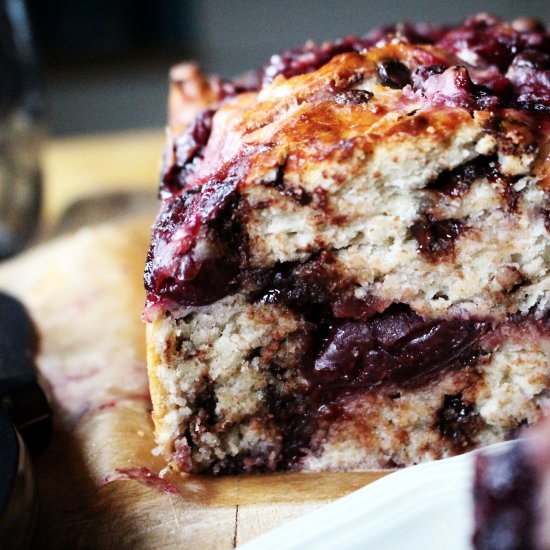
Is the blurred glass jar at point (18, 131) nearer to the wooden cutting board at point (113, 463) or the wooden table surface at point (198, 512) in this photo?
the wooden cutting board at point (113, 463)

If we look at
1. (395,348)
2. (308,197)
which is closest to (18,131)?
(308,197)

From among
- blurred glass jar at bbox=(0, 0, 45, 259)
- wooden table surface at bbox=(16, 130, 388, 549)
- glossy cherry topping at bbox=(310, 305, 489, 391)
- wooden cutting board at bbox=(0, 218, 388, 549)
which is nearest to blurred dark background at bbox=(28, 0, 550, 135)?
blurred glass jar at bbox=(0, 0, 45, 259)

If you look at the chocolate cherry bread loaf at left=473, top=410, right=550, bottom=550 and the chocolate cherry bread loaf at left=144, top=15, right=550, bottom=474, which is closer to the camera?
the chocolate cherry bread loaf at left=473, top=410, right=550, bottom=550

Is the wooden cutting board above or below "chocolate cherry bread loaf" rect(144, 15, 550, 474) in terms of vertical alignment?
below

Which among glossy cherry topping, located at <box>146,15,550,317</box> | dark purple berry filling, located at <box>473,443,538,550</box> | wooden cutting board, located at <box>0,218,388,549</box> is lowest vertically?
wooden cutting board, located at <box>0,218,388,549</box>

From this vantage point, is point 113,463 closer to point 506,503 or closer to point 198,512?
point 198,512

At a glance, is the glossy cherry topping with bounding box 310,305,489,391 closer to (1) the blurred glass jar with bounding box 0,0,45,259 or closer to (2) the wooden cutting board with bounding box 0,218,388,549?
(2) the wooden cutting board with bounding box 0,218,388,549

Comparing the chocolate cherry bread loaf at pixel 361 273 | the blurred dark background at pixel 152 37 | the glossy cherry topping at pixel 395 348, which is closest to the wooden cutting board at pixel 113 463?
the chocolate cherry bread loaf at pixel 361 273
